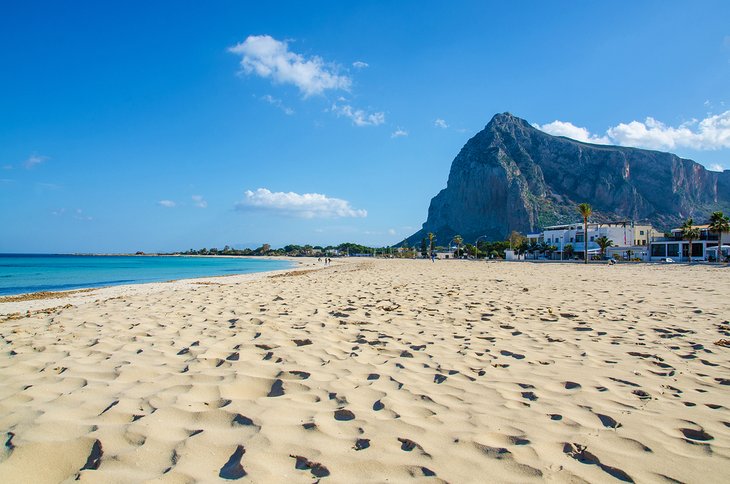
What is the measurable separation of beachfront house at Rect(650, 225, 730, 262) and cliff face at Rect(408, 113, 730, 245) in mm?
76413

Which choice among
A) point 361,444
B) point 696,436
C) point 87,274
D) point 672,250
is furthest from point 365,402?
point 672,250

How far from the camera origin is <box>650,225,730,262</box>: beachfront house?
5359cm

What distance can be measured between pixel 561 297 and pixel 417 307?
4.17m

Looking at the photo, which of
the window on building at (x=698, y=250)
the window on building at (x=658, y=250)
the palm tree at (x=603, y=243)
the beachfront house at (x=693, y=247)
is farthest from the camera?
the window on building at (x=658, y=250)

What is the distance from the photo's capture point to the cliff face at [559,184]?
5669 inches

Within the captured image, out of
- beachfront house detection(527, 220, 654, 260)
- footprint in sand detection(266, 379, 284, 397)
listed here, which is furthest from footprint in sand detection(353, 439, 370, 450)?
beachfront house detection(527, 220, 654, 260)

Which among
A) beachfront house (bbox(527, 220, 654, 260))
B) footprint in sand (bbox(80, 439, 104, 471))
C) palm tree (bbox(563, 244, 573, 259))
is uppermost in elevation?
beachfront house (bbox(527, 220, 654, 260))

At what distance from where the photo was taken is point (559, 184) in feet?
512

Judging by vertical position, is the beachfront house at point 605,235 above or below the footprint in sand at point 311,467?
above

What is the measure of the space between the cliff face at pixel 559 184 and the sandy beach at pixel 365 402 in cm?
14556

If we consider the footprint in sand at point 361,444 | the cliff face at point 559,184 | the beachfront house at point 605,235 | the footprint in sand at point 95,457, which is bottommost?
the footprint in sand at point 95,457

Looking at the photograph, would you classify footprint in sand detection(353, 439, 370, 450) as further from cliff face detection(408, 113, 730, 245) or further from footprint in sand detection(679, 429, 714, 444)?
cliff face detection(408, 113, 730, 245)

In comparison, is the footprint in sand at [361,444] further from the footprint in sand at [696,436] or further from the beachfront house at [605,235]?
the beachfront house at [605,235]

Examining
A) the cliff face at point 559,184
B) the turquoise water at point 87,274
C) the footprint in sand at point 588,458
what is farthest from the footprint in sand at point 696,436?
the cliff face at point 559,184
